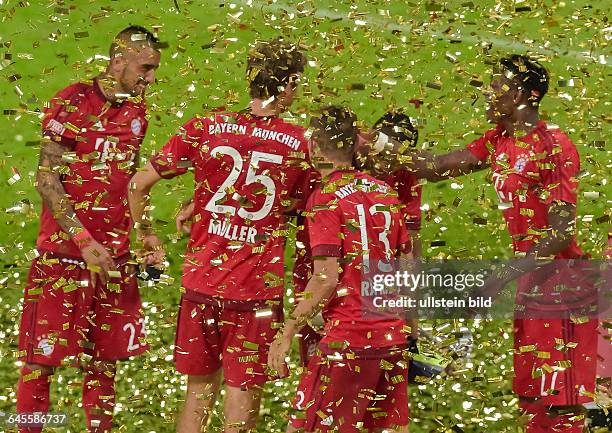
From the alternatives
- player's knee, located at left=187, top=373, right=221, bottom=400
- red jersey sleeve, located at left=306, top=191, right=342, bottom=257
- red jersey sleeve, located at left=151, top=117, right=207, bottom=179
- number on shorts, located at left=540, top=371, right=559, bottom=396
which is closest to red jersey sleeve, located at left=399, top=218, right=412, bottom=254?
red jersey sleeve, located at left=306, top=191, right=342, bottom=257

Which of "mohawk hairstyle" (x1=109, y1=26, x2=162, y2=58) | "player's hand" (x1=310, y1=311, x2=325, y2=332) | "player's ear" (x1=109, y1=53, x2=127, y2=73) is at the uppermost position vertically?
"mohawk hairstyle" (x1=109, y1=26, x2=162, y2=58)

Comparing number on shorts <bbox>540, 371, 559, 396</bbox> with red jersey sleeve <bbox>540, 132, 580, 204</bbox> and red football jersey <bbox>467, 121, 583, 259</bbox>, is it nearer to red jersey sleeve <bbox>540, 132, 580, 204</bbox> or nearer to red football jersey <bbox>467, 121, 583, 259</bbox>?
red football jersey <bbox>467, 121, 583, 259</bbox>

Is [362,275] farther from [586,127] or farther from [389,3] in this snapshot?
[389,3]

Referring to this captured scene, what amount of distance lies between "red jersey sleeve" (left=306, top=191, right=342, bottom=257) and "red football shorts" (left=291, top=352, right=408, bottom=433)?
0.62m

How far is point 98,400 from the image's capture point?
7.28m

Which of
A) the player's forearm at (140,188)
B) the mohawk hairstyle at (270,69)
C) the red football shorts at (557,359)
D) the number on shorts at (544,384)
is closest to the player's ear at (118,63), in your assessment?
the player's forearm at (140,188)

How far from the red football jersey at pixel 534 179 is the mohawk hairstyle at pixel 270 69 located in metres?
1.41

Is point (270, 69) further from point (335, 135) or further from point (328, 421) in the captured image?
point (328, 421)

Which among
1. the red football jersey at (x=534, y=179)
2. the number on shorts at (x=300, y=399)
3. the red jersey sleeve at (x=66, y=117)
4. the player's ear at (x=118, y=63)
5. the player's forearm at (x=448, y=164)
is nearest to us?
the number on shorts at (x=300, y=399)

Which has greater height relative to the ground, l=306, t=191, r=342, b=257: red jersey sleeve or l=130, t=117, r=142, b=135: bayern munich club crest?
l=130, t=117, r=142, b=135: bayern munich club crest

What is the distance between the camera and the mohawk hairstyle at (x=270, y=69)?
258 inches

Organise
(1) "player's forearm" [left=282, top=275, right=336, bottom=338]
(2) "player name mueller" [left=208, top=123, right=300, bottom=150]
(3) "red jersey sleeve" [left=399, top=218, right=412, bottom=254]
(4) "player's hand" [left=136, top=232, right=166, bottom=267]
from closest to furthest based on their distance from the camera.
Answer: (1) "player's forearm" [left=282, top=275, right=336, bottom=338] < (3) "red jersey sleeve" [left=399, top=218, right=412, bottom=254] < (2) "player name mueller" [left=208, top=123, right=300, bottom=150] < (4) "player's hand" [left=136, top=232, right=166, bottom=267]

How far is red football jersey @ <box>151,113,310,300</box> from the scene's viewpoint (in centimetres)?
655

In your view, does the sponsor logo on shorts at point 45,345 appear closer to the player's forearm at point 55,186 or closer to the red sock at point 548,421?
the player's forearm at point 55,186
